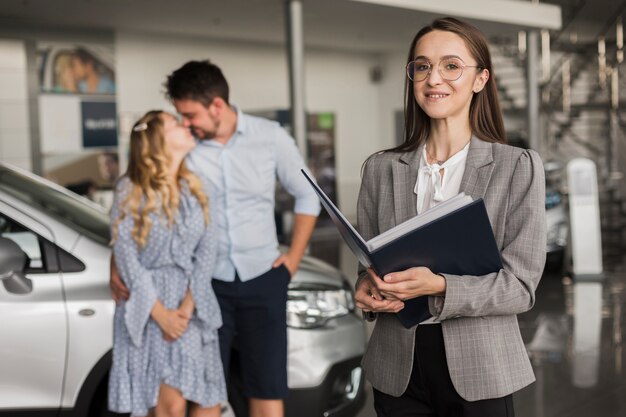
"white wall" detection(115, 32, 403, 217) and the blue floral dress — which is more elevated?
"white wall" detection(115, 32, 403, 217)

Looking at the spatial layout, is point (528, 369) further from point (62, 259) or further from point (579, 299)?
point (579, 299)

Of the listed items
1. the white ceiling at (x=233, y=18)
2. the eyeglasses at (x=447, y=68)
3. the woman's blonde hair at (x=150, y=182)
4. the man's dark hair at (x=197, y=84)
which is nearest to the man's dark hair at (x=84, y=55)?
the white ceiling at (x=233, y=18)

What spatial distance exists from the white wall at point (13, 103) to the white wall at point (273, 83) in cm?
168

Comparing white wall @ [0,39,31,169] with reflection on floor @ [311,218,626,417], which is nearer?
reflection on floor @ [311,218,626,417]

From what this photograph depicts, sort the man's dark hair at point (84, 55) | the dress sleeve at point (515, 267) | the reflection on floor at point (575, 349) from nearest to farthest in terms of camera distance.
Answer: the dress sleeve at point (515, 267), the reflection on floor at point (575, 349), the man's dark hair at point (84, 55)

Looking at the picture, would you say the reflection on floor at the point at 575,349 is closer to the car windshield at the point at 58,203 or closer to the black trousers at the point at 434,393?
the car windshield at the point at 58,203

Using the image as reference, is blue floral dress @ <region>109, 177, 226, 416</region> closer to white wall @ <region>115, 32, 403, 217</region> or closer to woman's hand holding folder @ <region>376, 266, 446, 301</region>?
woman's hand holding folder @ <region>376, 266, 446, 301</region>

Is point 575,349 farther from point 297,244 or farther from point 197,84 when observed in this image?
point 197,84

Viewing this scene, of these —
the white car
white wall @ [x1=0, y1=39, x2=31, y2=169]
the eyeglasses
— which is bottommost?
the white car

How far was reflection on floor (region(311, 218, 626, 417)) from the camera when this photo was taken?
5445 mm

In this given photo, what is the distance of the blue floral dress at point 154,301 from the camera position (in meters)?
3.40

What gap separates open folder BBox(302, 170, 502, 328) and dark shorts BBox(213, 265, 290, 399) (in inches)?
66.3

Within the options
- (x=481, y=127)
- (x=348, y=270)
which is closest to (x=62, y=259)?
(x=481, y=127)

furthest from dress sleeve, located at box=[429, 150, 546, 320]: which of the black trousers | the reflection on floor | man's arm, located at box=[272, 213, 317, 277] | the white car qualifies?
the reflection on floor
